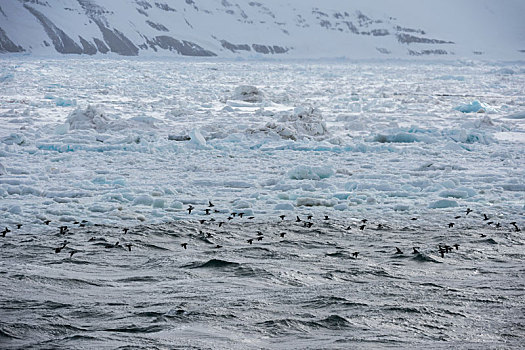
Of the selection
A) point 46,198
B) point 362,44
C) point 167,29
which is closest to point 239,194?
point 46,198

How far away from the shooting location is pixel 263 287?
5152 millimetres

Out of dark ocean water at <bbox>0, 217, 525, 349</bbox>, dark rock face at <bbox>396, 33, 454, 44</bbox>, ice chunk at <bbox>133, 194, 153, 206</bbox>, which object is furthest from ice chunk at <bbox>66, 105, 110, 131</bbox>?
dark rock face at <bbox>396, 33, 454, 44</bbox>

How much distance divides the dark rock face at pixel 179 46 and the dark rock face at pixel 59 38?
1332cm

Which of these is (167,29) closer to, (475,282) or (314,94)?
(314,94)

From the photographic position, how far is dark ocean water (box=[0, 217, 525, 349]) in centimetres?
407

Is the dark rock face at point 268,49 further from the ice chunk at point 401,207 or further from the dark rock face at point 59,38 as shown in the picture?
the ice chunk at point 401,207

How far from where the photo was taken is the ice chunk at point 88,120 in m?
13.6

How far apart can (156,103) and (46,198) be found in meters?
11.5

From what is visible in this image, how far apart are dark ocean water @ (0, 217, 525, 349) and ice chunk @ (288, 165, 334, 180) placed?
2.22m

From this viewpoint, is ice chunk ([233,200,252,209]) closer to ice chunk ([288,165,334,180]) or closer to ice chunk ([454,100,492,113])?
ice chunk ([288,165,334,180])

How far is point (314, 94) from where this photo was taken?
2455 centimetres

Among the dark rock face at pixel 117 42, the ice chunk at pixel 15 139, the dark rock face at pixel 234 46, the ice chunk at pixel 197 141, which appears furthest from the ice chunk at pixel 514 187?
the dark rock face at pixel 234 46

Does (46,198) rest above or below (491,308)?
below

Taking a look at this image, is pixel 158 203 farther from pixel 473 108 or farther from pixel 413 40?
pixel 413 40
